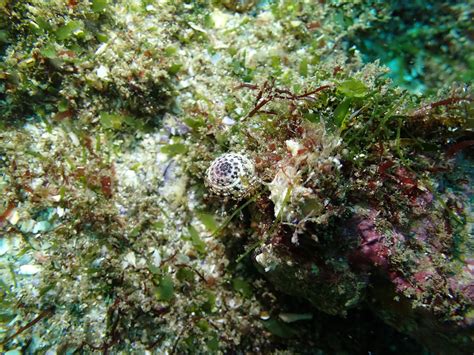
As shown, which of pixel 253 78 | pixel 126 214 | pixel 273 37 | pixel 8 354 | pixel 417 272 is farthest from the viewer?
pixel 273 37

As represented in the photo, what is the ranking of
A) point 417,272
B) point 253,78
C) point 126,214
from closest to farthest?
point 417,272 < point 126,214 < point 253,78

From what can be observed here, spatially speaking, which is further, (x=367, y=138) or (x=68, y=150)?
(x=68, y=150)

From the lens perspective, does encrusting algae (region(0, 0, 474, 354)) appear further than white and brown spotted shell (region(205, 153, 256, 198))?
No

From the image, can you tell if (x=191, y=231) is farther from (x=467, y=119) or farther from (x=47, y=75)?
(x=467, y=119)

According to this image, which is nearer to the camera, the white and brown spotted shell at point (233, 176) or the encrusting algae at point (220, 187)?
the encrusting algae at point (220, 187)

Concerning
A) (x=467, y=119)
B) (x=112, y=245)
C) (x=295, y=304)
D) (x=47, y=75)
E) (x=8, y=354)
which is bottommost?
(x=295, y=304)

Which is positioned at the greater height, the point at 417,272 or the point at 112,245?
the point at 112,245

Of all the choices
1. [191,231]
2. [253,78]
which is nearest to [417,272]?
[191,231]
